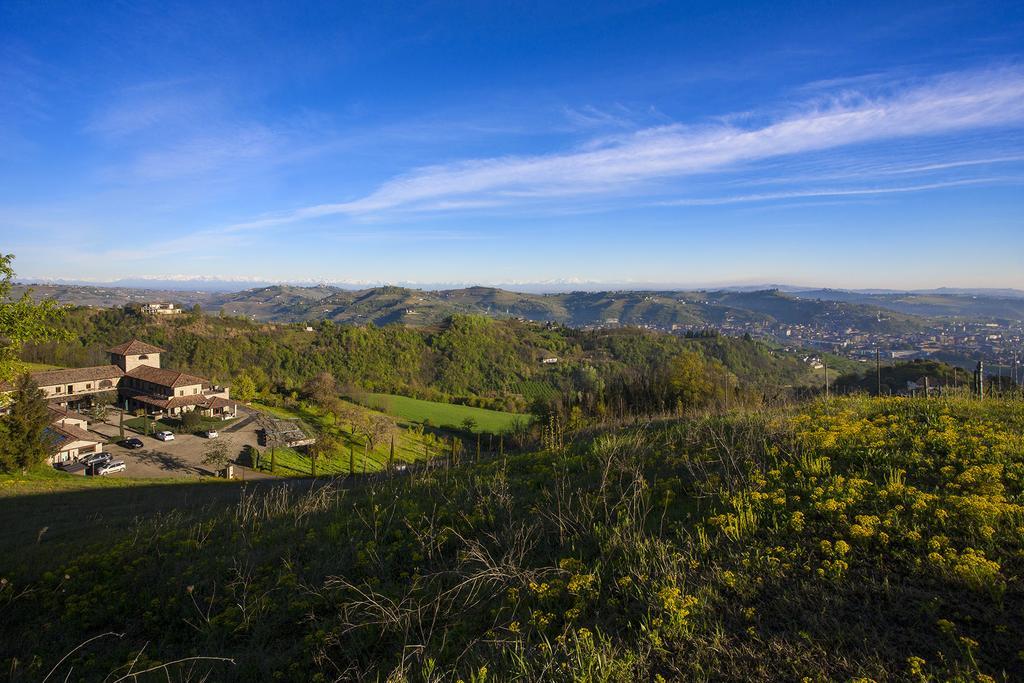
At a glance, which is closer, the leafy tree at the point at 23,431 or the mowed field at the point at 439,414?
the leafy tree at the point at 23,431

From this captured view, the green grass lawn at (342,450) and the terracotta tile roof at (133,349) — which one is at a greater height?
the terracotta tile roof at (133,349)

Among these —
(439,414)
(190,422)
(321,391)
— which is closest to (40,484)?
(190,422)

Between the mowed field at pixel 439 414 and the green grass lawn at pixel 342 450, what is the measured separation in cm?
858

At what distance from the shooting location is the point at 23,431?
2586 cm

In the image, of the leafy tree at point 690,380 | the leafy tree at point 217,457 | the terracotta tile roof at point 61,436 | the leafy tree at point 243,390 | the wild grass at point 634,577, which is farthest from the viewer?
the leafy tree at point 243,390

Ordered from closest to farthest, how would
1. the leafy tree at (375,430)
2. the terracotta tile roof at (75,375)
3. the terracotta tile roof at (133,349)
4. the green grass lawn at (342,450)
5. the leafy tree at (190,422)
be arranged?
the green grass lawn at (342,450)
the leafy tree at (190,422)
the leafy tree at (375,430)
the terracotta tile roof at (75,375)
the terracotta tile roof at (133,349)

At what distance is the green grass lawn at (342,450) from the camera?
37522mm

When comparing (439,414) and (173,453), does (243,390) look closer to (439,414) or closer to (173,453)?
(439,414)

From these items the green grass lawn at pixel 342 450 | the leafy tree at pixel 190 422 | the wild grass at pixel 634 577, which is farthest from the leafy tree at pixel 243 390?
the wild grass at pixel 634 577

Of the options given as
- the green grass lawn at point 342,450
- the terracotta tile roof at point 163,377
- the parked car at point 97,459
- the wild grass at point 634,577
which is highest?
the wild grass at point 634,577

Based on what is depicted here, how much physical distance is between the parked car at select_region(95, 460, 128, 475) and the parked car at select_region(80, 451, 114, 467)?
341mm

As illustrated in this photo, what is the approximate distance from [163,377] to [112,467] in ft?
93.2

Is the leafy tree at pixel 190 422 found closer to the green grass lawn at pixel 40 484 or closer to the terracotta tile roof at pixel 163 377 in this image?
the terracotta tile roof at pixel 163 377

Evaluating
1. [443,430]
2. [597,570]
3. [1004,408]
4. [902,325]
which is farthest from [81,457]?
[902,325]
